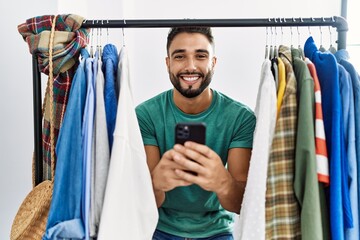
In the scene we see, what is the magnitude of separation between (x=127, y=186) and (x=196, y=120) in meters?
0.42

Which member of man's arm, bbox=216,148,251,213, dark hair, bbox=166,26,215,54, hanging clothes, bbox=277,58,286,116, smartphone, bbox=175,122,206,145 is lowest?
man's arm, bbox=216,148,251,213

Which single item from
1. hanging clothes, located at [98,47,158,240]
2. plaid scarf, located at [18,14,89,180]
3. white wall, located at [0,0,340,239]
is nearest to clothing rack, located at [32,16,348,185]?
plaid scarf, located at [18,14,89,180]

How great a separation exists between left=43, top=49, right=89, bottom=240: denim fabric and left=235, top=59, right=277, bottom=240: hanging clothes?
342 mm

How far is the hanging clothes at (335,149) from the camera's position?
0.75m

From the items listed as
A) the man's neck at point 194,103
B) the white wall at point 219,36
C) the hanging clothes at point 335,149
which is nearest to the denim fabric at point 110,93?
the man's neck at point 194,103

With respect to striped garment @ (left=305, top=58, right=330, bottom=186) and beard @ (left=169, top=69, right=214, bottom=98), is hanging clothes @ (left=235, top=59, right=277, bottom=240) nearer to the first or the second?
striped garment @ (left=305, top=58, right=330, bottom=186)

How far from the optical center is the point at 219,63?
201 centimetres

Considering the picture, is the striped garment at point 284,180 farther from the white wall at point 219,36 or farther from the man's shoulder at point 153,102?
the white wall at point 219,36

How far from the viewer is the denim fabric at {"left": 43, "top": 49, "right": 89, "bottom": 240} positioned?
751 millimetres

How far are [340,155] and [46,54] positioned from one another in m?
0.69

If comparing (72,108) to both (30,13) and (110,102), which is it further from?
(30,13)

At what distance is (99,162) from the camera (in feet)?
2.60

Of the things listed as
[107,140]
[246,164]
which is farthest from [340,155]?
[107,140]

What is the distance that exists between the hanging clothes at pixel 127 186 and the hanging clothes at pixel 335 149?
38cm
